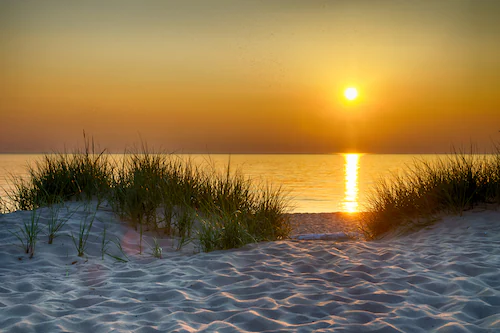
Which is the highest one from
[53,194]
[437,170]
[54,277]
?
[437,170]

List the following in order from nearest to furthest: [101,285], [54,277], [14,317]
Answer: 1. [14,317]
2. [101,285]
3. [54,277]

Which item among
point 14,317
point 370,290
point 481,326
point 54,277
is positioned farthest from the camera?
point 54,277

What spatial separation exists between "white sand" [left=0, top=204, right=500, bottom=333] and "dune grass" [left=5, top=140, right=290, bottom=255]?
1191 mm

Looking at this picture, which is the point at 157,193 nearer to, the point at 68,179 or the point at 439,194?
the point at 68,179

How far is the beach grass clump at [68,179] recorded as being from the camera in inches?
311

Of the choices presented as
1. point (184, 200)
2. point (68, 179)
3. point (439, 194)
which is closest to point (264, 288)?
point (184, 200)

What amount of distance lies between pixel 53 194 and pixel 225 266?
14.9ft

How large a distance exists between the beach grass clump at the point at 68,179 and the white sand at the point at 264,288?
2099 mm

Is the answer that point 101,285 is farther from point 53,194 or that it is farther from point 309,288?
point 53,194

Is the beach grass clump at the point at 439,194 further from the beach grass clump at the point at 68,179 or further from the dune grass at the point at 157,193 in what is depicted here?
the beach grass clump at the point at 68,179

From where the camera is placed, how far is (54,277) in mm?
4406

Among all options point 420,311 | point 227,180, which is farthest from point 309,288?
point 227,180

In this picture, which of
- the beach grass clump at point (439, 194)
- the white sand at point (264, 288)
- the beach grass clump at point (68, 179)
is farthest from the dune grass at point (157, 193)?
the beach grass clump at point (439, 194)

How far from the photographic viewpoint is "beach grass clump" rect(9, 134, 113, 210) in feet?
25.9
